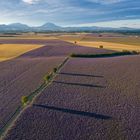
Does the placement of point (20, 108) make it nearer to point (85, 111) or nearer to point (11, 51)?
point (85, 111)

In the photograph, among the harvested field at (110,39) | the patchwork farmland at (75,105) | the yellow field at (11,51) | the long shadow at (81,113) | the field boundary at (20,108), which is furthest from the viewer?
the harvested field at (110,39)

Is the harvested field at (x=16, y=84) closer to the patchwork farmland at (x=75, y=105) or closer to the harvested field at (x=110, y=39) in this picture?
the patchwork farmland at (x=75, y=105)

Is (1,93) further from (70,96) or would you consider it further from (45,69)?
(45,69)

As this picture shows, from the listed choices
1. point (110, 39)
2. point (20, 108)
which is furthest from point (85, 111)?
point (110, 39)

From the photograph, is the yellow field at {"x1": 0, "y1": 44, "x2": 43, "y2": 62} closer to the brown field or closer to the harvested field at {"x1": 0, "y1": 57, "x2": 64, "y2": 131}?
the harvested field at {"x1": 0, "y1": 57, "x2": 64, "y2": 131}

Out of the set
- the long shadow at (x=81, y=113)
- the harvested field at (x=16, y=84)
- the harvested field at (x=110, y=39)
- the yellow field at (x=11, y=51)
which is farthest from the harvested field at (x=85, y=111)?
the harvested field at (x=110, y=39)

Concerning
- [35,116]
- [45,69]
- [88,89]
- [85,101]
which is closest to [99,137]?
[35,116]

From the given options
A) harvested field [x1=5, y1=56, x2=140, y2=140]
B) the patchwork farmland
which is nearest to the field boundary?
the patchwork farmland

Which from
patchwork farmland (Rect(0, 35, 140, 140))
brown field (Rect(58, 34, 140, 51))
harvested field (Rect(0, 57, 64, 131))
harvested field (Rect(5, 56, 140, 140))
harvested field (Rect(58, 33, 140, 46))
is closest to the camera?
harvested field (Rect(5, 56, 140, 140))
